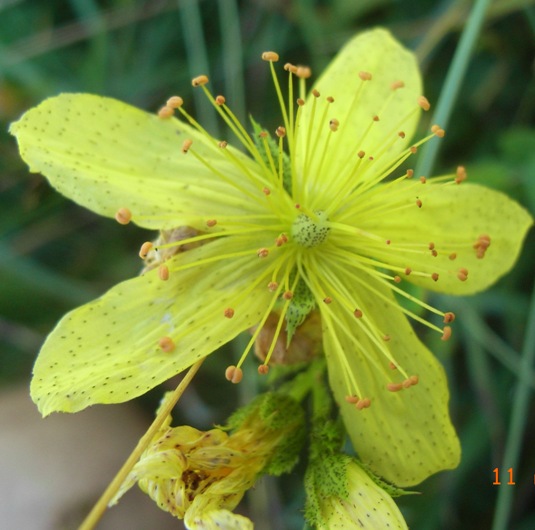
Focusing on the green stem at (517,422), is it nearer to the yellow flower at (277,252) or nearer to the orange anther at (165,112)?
the yellow flower at (277,252)

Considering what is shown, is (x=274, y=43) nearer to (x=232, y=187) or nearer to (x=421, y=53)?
(x=421, y=53)

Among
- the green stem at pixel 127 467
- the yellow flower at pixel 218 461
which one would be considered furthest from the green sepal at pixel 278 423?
the green stem at pixel 127 467

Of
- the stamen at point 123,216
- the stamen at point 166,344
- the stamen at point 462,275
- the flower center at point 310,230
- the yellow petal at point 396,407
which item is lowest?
the yellow petal at point 396,407

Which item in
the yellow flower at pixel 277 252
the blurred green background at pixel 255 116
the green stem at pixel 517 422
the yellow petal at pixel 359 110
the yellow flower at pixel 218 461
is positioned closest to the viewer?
the yellow flower at pixel 218 461

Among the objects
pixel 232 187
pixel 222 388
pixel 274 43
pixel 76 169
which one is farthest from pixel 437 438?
pixel 274 43

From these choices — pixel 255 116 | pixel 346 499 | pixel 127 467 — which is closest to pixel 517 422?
pixel 346 499

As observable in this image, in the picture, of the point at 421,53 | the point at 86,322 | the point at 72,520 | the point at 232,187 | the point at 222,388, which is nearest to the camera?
the point at 86,322

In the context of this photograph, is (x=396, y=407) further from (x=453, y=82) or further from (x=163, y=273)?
(x=453, y=82)
